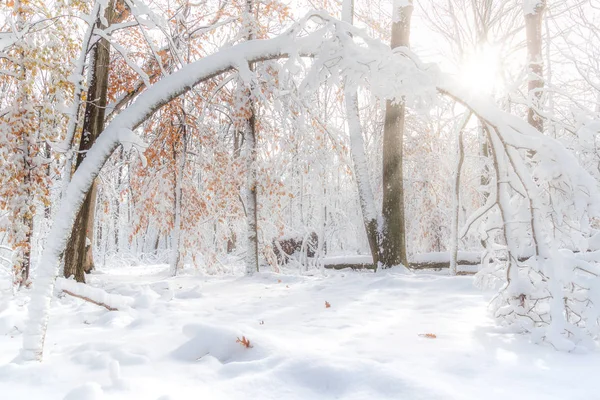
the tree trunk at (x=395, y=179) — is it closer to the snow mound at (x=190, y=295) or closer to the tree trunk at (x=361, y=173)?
the tree trunk at (x=361, y=173)

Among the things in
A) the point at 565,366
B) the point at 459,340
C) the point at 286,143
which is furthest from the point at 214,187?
the point at 565,366

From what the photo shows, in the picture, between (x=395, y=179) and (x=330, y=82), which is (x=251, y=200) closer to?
(x=395, y=179)

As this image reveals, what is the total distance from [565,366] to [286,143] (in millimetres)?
6293

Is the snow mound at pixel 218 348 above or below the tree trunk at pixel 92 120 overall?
below

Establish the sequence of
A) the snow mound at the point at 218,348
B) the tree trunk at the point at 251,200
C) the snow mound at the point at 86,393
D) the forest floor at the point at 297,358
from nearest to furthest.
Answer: the snow mound at the point at 86,393
the forest floor at the point at 297,358
the snow mound at the point at 218,348
the tree trunk at the point at 251,200

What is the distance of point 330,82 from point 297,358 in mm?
1823

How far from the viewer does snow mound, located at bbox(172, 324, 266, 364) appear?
280cm

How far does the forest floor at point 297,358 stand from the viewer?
222 centimetres

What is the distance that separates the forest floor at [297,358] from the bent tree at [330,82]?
0.40 metres

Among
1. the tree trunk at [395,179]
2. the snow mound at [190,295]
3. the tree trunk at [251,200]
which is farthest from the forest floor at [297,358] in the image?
the tree trunk at [251,200]

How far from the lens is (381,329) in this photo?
3.57 metres

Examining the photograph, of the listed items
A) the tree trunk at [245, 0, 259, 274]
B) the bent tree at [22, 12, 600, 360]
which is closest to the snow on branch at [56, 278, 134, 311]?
the bent tree at [22, 12, 600, 360]

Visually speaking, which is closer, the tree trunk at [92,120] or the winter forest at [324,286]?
the winter forest at [324,286]

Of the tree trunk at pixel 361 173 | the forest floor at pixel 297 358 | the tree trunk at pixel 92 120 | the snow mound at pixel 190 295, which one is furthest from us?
the tree trunk at pixel 361 173
